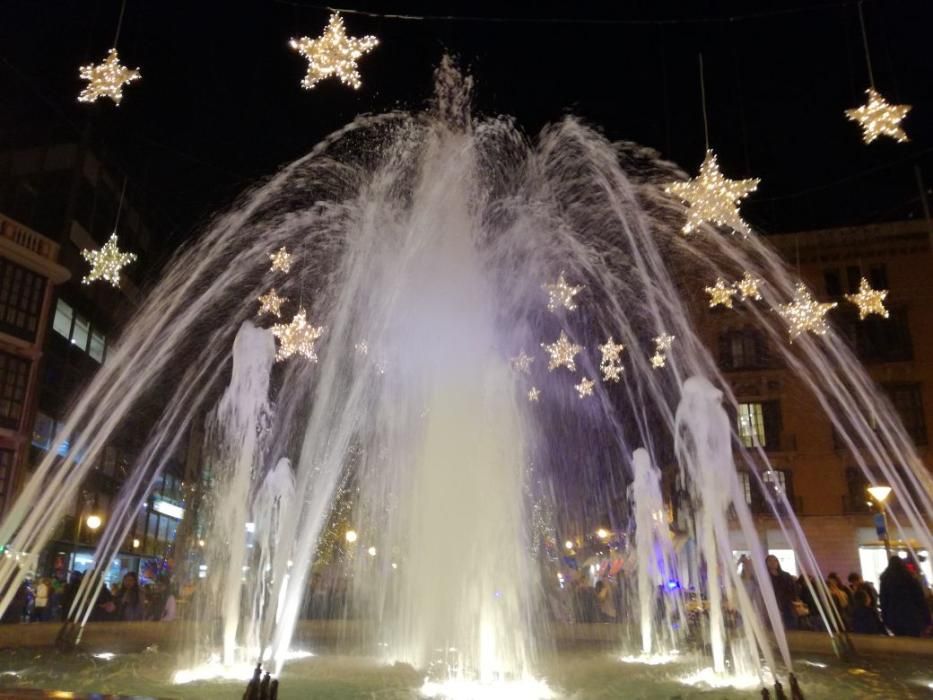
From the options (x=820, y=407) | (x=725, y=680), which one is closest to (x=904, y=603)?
(x=725, y=680)

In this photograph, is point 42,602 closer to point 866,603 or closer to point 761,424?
point 866,603

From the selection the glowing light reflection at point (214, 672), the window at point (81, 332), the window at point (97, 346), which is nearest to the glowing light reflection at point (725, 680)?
the glowing light reflection at point (214, 672)

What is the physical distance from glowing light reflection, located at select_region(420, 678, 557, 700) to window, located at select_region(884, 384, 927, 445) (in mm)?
34820

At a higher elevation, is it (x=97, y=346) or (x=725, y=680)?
(x=97, y=346)

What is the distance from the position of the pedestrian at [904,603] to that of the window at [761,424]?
27.8 metres

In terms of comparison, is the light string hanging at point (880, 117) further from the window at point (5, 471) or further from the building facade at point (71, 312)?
the window at point (5, 471)

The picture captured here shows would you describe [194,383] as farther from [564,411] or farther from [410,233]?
[410,233]

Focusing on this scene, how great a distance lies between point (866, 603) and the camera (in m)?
14.6

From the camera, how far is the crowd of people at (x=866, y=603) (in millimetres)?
13531

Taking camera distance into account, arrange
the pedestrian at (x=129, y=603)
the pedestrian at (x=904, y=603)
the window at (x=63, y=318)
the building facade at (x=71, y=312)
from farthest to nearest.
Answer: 1. the window at (x=63, y=318)
2. the building facade at (x=71, y=312)
3. the pedestrian at (x=129, y=603)
4. the pedestrian at (x=904, y=603)

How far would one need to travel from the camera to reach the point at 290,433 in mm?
40250

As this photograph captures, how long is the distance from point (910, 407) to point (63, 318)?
143 feet

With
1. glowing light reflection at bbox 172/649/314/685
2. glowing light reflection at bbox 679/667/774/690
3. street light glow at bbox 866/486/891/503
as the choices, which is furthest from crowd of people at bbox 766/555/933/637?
glowing light reflection at bbox 172/649/314/685

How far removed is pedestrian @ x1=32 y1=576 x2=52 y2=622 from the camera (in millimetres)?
19625
